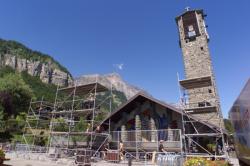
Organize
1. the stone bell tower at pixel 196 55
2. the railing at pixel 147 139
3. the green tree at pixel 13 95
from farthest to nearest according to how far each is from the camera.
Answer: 1. the green tree at pixel 13 95
2. the stone bell tower at pixel 196 55
3. the railing at pixel 147 139

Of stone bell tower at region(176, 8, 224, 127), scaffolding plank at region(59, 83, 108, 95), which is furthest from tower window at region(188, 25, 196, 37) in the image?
scaffolding plank at region(59, 83, 108, 95)

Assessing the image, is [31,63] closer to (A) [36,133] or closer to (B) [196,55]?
(A) [36,133]

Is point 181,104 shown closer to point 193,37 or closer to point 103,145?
point 103,145

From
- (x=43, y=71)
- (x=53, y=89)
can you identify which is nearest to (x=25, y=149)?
(x=53, y=89)

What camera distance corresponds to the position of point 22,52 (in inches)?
6181

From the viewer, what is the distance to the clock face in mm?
33175

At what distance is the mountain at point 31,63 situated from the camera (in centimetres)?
14388

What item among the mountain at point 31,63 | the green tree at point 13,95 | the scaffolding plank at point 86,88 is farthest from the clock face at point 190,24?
the mountain at point 31,63

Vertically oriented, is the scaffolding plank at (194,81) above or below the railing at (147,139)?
above

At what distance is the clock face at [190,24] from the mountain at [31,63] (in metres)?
114

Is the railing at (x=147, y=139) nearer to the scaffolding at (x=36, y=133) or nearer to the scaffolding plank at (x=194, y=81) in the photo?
the scaffolding plank at (x=194, y=81)

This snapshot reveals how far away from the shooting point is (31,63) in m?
152

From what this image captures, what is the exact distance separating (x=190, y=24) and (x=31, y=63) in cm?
13814

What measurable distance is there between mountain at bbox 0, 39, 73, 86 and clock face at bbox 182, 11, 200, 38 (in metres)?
114
